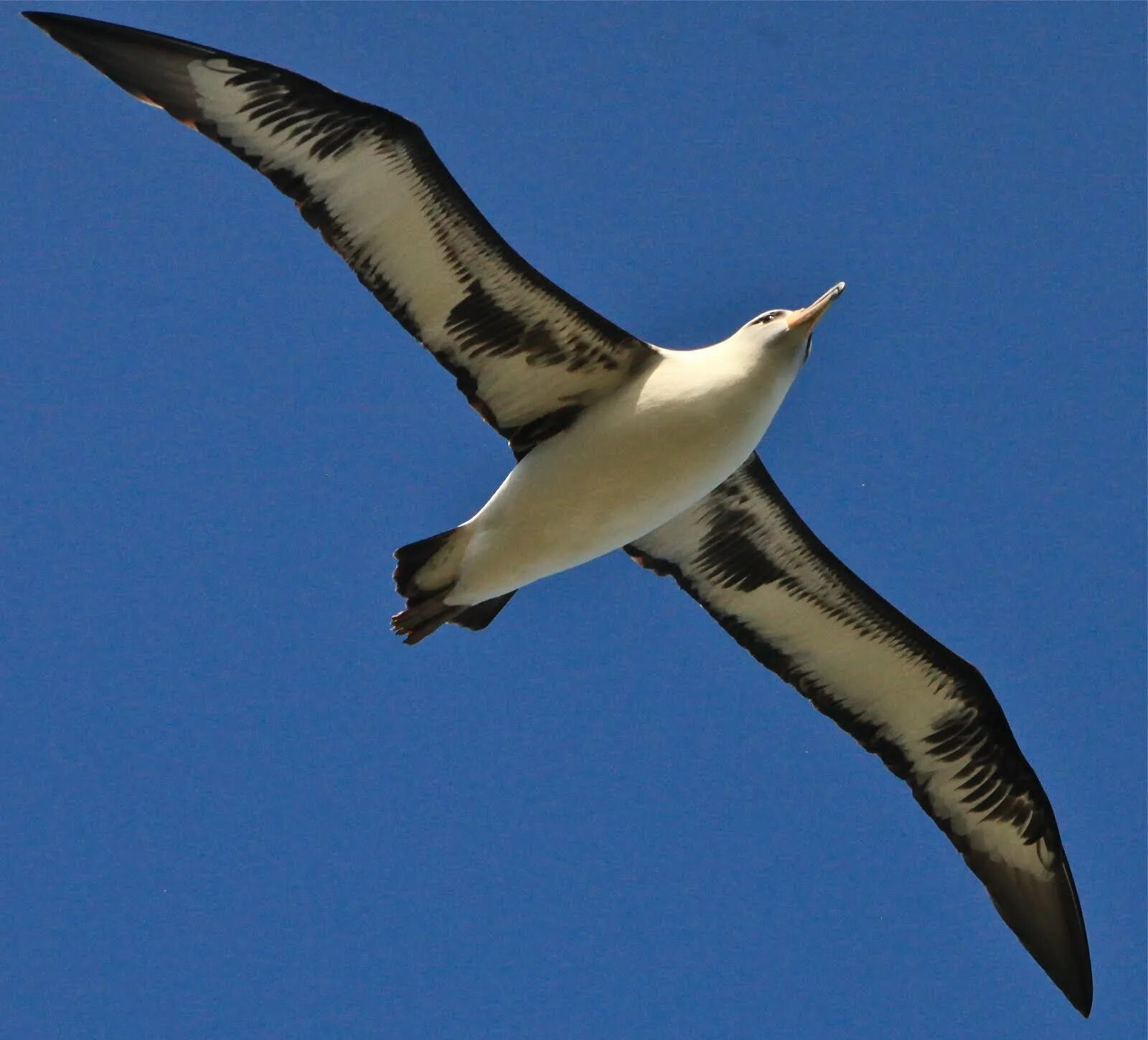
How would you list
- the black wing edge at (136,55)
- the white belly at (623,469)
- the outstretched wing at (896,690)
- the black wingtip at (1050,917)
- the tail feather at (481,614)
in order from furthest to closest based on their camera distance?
the black wingtip at (1050,917), the outstretched wing at (896,690), the tail feather at (481,614), the white belly at (623,469), the black wing edge at (136,55)

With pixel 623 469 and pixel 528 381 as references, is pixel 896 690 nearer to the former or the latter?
pixel 623 469

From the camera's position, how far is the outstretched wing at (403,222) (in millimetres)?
12477

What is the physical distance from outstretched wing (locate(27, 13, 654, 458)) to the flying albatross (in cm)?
1

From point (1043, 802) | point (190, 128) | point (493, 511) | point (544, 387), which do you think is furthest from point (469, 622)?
point (1043, 802)

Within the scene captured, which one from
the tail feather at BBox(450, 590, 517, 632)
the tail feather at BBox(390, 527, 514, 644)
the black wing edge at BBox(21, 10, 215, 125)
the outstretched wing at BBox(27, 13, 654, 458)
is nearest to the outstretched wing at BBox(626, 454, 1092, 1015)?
the tail feather at BBox(450, 590, 517, 632)

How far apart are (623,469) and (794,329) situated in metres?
1.57

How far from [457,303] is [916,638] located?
4591 mm

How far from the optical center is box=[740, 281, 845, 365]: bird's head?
12.8m

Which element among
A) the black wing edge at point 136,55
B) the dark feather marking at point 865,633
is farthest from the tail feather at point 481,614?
the black wing edge at point 136,55

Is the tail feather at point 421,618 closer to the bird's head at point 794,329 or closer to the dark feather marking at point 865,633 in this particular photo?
the dark feather marking at point 865,633

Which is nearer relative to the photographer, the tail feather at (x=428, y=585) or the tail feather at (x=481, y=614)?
the tail feather at (x=428, y=585)

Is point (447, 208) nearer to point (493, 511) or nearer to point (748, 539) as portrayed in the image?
point (493, 511)

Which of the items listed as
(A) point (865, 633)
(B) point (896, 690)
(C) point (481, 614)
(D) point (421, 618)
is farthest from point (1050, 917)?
(D) point (421, 618)

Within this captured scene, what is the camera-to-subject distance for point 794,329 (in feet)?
42.2
